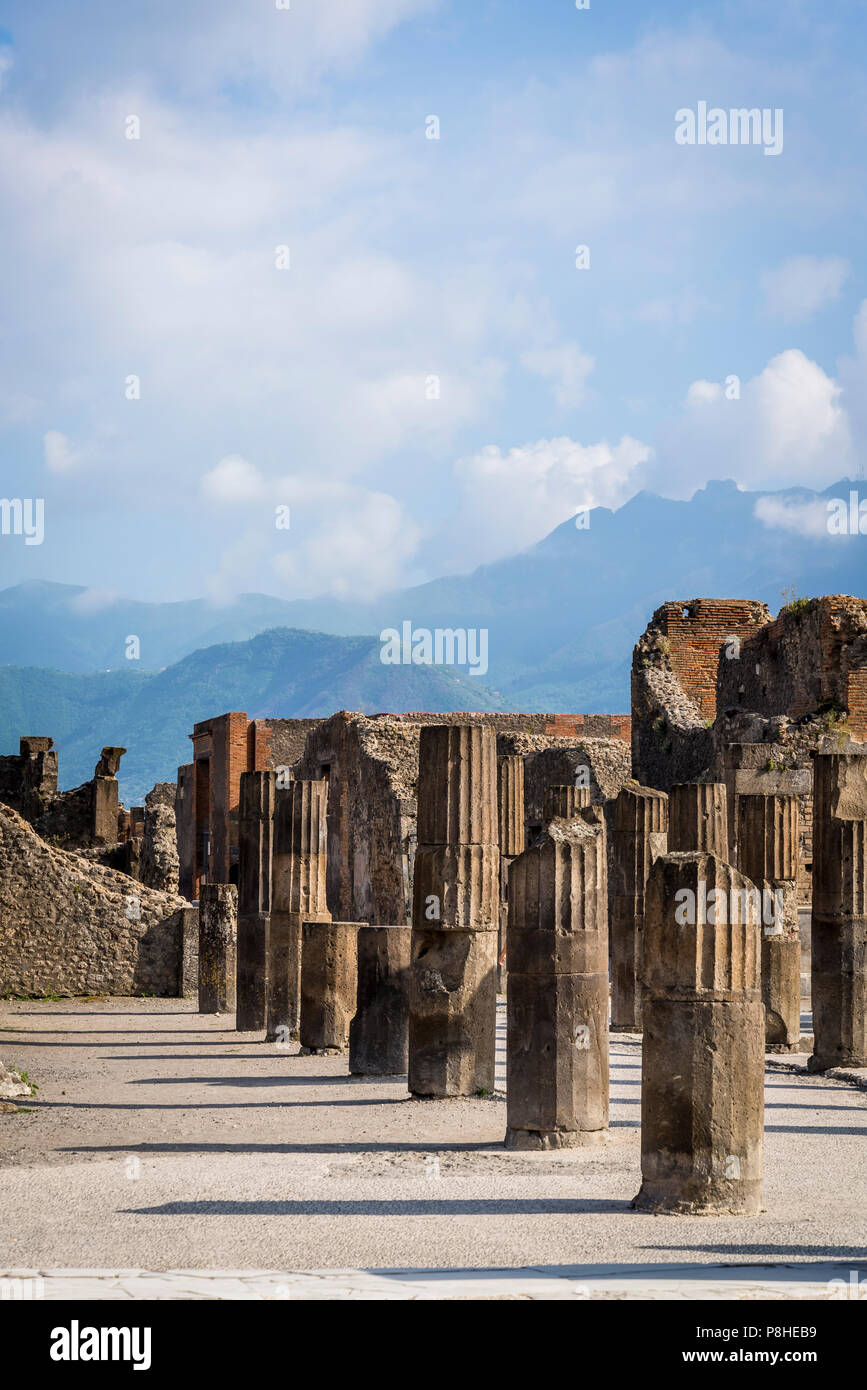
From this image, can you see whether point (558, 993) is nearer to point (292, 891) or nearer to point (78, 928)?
point (292, 891)

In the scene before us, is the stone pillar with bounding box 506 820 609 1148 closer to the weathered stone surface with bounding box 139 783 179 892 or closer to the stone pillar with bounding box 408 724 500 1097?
the stone pillar with bounding box 408 724 500 1097

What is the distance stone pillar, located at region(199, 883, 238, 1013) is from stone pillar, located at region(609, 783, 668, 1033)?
17.1 ft

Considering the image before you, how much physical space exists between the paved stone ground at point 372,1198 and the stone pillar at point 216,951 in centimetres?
734

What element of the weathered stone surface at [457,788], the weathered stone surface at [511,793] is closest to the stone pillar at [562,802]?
the weathered stone surface at [511,793]

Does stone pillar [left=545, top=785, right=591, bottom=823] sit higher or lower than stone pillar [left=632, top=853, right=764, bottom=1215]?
higher

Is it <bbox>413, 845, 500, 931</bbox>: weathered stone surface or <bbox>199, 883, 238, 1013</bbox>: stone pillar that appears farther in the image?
<bbox>199, 883, 238, 1013</bbox>: stone pillar

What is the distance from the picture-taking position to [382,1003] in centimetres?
1307

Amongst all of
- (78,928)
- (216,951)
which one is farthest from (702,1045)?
(78,928)

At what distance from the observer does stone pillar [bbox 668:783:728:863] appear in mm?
15336

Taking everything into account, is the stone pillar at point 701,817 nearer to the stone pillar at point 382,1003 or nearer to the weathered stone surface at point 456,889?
the stone pillar at point 382,1003

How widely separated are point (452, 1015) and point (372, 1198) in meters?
4.06

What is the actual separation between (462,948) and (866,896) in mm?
3876

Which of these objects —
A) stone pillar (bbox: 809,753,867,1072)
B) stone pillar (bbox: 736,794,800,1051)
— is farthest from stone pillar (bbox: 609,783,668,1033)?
stone pillar (bbox: 809,753,867,1072)

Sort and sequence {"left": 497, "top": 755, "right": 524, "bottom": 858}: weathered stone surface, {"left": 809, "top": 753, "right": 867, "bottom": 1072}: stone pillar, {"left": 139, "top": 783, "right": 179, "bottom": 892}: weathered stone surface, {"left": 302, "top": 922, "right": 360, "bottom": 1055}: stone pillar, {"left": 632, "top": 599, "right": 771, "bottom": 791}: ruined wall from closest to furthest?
{"left": 809, "top": 753, "right": 867, "bottom": 1072}: stone pillar, {"left": 302, "top": 922, "right": 360, "bottom": 1055}: stone pillar, {"left": 497, "top": 755, "right": 524, "bottom": 858}: weathered stone surface, {"left": 139, "top": 783, "right": 179, "bottom": 892}: weathered stone surface, {"left": 632, "top": 599, "right": 771, "bottom": 791}: ruined wall
